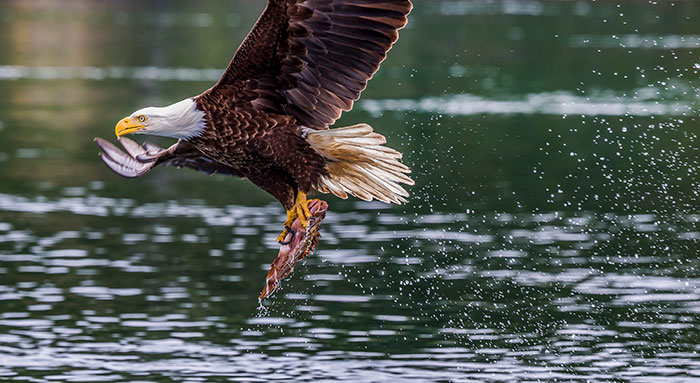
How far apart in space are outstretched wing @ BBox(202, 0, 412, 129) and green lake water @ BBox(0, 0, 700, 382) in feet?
9.44

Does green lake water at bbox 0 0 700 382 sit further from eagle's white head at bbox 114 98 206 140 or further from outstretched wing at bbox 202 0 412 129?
eagle's white head at bbox 114 98 206 140

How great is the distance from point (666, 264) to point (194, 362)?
6.16 m

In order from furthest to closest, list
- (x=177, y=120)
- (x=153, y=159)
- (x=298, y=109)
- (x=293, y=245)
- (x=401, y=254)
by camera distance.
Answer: (x=401, y=254) < (x=153, y=159) < (x=298, y=109) < (x=293, y=245) < (x=177, y=120)

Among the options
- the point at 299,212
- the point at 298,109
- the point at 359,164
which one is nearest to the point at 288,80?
the point at 298,109

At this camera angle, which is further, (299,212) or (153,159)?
(153,159)

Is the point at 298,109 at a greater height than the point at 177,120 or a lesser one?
greater

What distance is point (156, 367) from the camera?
38.9ft

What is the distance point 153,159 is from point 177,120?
1.68 metres

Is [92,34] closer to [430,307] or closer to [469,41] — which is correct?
[469,41]

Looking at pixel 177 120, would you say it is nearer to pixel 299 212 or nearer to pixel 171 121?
pixel 171 121

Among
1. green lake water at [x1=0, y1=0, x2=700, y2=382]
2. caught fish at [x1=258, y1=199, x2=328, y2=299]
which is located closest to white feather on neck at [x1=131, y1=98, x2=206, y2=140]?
caught fish at [x1=258, y1=199, x2=328, y2=299]

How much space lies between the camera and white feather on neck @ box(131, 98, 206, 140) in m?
8.84

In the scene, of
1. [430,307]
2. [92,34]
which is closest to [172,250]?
[430,307]

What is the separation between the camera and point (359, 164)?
9.38 meters
